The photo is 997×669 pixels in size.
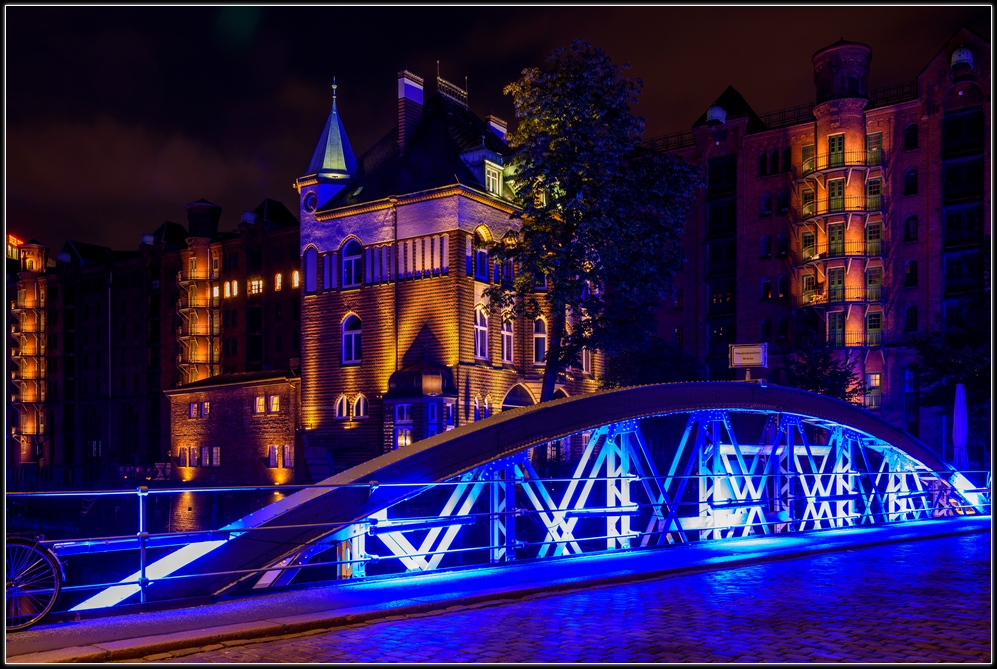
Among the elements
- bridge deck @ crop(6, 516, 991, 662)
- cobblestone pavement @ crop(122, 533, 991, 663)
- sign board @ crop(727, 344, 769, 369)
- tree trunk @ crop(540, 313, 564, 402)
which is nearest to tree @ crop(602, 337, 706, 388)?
tree trunk @ crop(540, 313, 564, 402)

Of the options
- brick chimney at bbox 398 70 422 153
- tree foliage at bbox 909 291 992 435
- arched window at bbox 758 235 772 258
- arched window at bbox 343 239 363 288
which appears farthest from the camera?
arched window at bbox 758 235 772 258

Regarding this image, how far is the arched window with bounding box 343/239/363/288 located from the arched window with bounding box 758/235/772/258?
28647 millimetres

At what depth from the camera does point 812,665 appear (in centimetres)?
775

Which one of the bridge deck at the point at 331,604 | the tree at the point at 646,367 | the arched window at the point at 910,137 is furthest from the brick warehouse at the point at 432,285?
the bridge deck at the point at 331,604

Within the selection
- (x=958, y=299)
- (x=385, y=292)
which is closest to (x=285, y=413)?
(x=385, y=292)

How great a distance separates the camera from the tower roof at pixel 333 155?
1809 inches

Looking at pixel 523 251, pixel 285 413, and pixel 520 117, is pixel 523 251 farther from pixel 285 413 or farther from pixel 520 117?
pixel 285 413

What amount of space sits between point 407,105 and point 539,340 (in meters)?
12.5

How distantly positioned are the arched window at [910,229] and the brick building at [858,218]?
6 centimetres

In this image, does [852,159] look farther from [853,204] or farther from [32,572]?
[32,572]

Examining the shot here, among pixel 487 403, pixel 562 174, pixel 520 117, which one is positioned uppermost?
pixel 520 117

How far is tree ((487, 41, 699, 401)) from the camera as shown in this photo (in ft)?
103

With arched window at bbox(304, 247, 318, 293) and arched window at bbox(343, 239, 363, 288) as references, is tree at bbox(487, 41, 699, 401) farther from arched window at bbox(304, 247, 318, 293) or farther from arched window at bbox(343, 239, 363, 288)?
arched window at bbox(304, 247, 318, 293)

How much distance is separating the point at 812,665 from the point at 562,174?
82.0 ft
